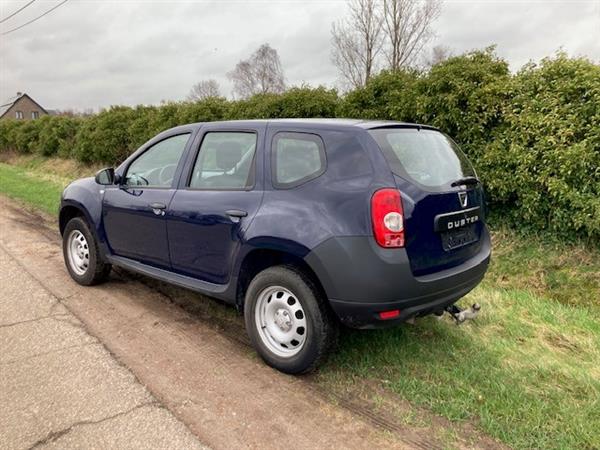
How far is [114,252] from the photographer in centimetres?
471

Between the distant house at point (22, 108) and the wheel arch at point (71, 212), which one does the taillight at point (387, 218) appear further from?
the distant house at point (22, 108)

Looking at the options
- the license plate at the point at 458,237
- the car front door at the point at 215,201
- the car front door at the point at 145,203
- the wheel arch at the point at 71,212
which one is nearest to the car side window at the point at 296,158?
the car front door at the point at 215,201

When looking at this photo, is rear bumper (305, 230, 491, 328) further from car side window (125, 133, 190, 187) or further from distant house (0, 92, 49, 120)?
distant house (0, 92, 49, 120)

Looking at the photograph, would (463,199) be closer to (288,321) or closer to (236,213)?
(288,321)

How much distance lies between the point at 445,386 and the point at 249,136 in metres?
2.31

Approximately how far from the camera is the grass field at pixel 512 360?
2.76 meters

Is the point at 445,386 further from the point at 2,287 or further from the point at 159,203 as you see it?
the point at 2,287

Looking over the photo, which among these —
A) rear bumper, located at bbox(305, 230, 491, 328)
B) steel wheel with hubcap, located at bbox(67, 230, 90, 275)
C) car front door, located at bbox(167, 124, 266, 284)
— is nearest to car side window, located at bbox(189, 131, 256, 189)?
car front door, located at bbox(167, 124, 266, 284)

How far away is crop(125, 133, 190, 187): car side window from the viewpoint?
4211 mm

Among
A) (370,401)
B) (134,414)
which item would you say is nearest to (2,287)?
(134,414)

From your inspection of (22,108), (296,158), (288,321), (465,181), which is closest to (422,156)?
(465,181)

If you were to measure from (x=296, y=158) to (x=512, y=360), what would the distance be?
217cm

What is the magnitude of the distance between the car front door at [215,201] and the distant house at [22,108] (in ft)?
227

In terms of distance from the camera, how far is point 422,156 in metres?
3.31
